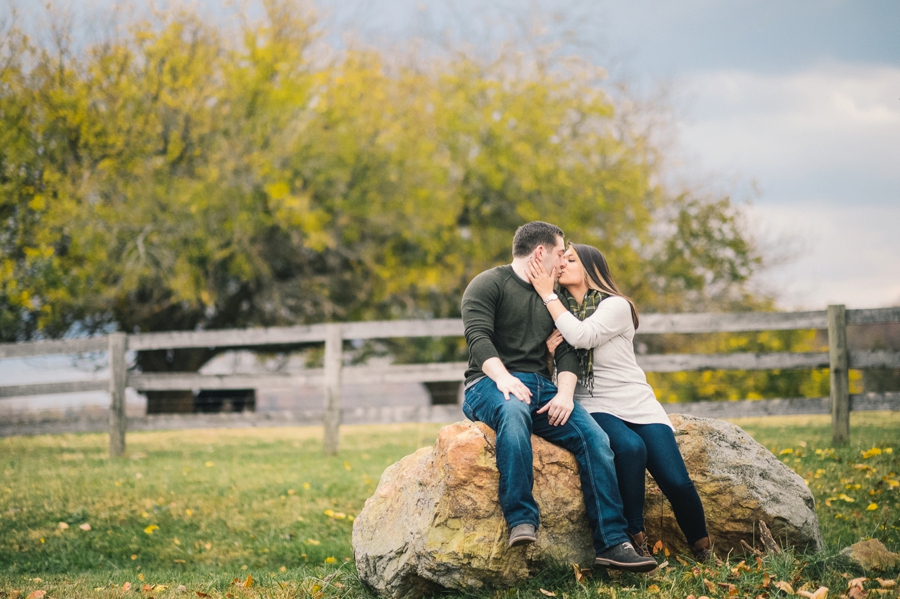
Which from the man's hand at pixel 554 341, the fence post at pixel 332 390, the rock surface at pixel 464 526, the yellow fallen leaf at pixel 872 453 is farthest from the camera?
the fence post at pixel 332 390

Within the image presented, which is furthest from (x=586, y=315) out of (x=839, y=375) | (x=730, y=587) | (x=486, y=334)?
(x=839, y=375)

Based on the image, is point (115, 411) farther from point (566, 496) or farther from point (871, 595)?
point (871, 595)

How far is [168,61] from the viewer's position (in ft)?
45.8

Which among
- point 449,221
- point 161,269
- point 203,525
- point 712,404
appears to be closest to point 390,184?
point 449,221

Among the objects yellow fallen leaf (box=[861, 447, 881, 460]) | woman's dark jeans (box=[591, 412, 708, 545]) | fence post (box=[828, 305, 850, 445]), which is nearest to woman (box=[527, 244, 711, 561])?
woman's dark jeans (box=[591, 412, 708, 545])

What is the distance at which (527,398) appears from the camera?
362 cm

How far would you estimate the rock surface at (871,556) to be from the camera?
3.79 m

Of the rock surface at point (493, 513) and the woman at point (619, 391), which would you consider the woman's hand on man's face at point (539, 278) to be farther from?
the rock surface at point (493, 513)

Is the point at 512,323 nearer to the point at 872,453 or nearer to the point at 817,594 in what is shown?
the point at 817,594

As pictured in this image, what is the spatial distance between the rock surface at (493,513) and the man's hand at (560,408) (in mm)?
194

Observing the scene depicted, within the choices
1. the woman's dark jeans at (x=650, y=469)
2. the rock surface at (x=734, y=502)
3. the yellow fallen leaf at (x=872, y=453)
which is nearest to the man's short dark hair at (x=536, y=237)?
the woman's dark jeans at (x=650, y=469)

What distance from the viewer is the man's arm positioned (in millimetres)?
3645

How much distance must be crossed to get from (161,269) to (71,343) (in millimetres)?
4092

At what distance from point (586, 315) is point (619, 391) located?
441 millimetres
